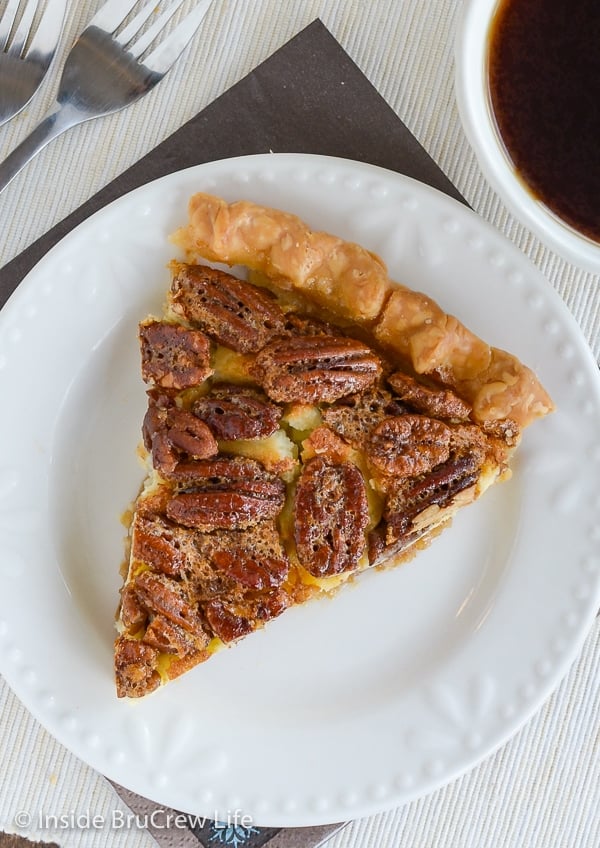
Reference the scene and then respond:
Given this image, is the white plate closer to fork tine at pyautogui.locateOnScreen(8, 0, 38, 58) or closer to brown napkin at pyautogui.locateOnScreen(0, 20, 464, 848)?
brown napkin at pyautogui.locateOnScreen(0, 20, 464, 848)

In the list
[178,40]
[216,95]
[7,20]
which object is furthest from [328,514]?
[7,20]

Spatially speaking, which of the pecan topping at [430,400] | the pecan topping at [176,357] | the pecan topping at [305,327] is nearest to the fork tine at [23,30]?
the pecan topping at [176,357]

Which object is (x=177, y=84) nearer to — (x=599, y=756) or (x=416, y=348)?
(x=416, y=348)

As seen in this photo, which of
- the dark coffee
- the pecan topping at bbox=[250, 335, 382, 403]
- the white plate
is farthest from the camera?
the white plate

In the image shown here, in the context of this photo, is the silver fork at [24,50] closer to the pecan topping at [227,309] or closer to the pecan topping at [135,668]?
the pecan topping at [227,309]

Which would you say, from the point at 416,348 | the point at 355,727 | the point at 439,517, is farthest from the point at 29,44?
the point at 355,727

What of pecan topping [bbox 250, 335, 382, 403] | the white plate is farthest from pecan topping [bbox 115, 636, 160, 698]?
pecan topping [bbox 250, 335, 382, 403]

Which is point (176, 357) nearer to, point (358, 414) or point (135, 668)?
point (358, 414)
